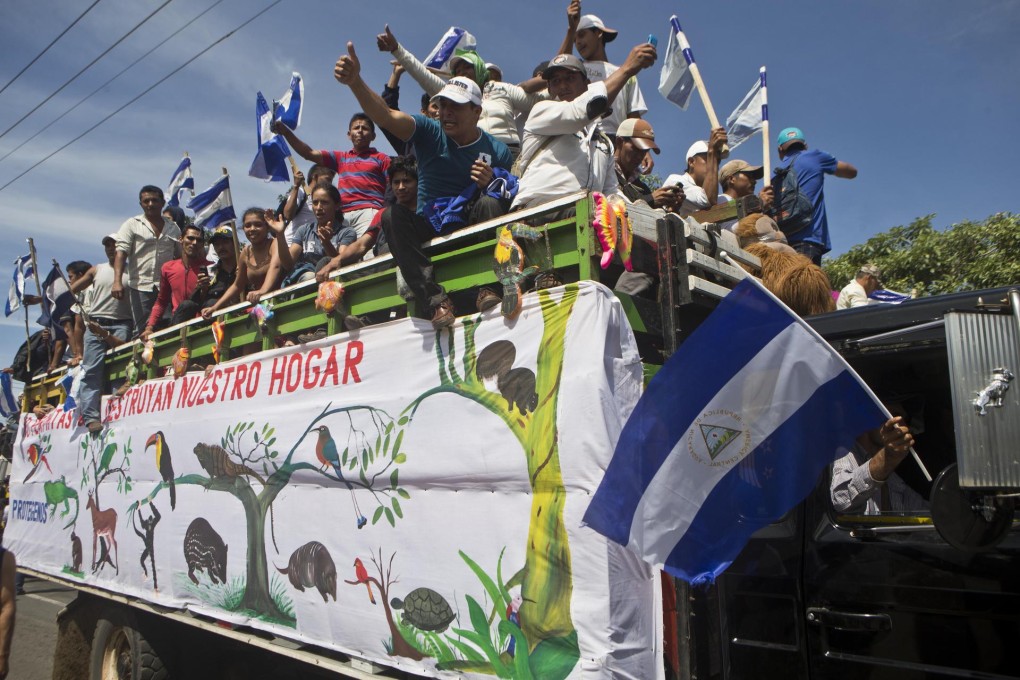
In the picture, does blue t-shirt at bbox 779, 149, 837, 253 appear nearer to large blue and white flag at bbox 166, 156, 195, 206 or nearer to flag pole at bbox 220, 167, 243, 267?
flag pole at bbox 220, 167, 243, 267

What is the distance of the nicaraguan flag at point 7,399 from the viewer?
9.09 m

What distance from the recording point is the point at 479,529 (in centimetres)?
272

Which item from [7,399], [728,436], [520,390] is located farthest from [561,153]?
[7,399]

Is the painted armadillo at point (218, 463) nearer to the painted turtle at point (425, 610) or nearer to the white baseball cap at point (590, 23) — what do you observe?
the painted turtle at point (425, 610)

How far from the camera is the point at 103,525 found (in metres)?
5.62

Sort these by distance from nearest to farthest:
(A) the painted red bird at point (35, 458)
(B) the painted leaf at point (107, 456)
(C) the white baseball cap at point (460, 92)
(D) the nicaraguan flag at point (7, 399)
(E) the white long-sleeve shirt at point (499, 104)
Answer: (C) the white baseball cap at point (460, 92) → (E) the white long-sleeve shirt at point (499, 104) → (B) the painted leaf at point (107, 456) → (A) the painted red bird at point (35, 458) → (D) the nicaraguan flag at point (7, 399)

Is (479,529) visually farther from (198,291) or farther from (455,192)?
(198,291)

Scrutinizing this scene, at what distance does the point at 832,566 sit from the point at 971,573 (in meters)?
0.38

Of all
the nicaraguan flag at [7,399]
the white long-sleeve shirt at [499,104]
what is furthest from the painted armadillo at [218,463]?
the nicaraguan flag at [7,399]

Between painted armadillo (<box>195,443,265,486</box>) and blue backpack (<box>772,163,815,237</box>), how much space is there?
3.72 meters

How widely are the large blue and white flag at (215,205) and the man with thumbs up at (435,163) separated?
338cm

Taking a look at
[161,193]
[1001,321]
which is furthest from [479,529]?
[161,193]

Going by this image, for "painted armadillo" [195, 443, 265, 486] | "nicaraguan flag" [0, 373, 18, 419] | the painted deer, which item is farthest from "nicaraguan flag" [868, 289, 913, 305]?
"nicaraguan flag" [0, 373, 18, 419]

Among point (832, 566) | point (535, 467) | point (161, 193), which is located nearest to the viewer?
point (832, 566)
